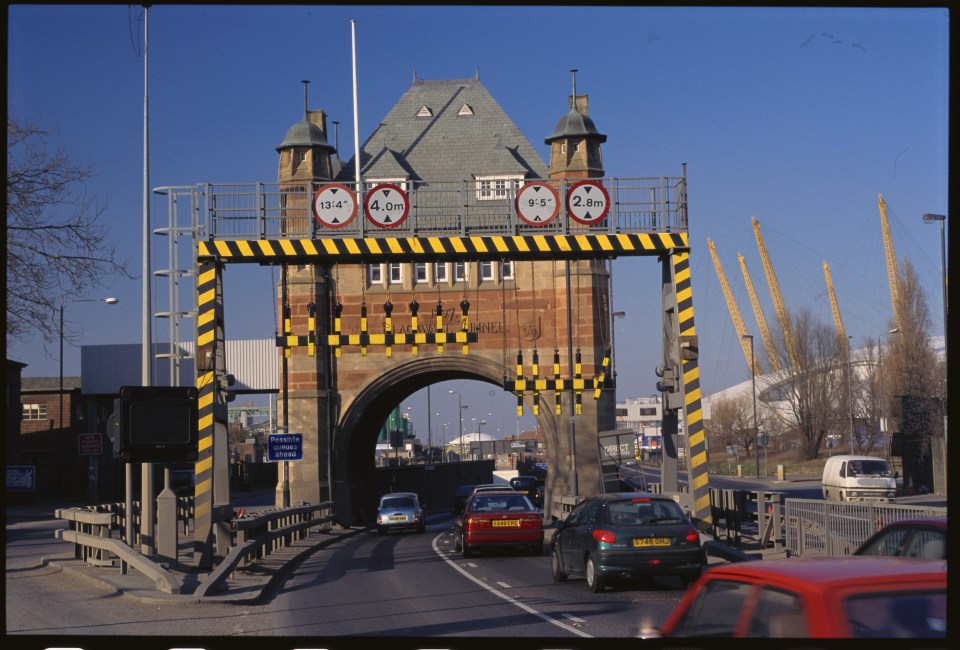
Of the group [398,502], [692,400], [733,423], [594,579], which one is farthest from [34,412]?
[733,423]

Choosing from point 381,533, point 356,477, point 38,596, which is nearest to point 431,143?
point 356,477

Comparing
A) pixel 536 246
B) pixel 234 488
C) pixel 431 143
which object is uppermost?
pixel 431 143

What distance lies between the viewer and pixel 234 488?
304 ft

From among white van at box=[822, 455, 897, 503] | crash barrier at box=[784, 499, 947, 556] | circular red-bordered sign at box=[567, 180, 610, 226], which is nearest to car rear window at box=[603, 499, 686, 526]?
crash barrier at box=[784, 499, 947, 556]

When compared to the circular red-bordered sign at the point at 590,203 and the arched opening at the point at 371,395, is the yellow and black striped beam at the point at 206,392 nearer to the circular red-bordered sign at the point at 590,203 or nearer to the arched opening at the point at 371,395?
the circular red-bordered sign at the point at 590,203

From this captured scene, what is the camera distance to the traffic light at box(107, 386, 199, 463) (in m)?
19.5

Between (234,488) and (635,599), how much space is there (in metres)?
78.0

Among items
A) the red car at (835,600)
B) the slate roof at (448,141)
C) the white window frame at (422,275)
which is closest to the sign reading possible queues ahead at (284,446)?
the white window frame at (422,275)

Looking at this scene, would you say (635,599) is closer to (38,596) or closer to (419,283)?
(38,596)

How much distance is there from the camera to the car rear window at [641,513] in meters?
19.0

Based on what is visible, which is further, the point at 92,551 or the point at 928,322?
the point at 928,322

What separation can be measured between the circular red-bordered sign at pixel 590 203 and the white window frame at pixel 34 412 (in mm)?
58597

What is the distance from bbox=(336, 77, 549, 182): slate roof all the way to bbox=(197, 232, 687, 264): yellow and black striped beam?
32733 millimetres

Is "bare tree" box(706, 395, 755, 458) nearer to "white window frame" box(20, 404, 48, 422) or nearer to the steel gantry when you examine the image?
"white window frame" box(20, 404, 48, 422)
